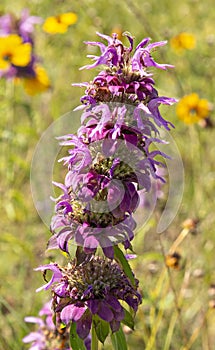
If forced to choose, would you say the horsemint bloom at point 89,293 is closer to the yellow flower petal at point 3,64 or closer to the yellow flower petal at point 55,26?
the yellow flower petal at point 3,64

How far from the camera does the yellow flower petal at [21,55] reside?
3337mm

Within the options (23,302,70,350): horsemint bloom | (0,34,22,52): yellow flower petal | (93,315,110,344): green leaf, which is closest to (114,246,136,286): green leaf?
(93,315,110,344): green leaf

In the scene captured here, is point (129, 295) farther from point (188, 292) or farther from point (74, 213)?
point (188, 292)

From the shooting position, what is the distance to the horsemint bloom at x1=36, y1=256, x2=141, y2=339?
4.71 feet

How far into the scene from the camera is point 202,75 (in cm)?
422

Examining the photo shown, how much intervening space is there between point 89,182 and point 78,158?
78 mm

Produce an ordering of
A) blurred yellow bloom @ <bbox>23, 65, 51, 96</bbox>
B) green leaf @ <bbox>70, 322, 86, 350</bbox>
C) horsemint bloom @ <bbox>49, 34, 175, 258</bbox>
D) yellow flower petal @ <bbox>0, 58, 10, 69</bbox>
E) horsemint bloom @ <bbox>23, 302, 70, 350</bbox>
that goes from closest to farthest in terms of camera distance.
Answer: horsemint bloom @ <bbox>49, 34, 175, 258</bbox> → green leaf @ <bbox>70, 322, 86, 350</bbox> → horsemint bloom @ <bbox>23, 302, 70, 350</bbox> → yellow flower petal @ <bbox>0, 58, 10, 69</bbox> → blurred yellow bloom @ <bbox>23, 65, 51, 96</bbox>

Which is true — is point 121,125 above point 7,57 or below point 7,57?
below

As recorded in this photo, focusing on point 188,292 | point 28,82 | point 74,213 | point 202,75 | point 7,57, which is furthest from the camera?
point 202,75

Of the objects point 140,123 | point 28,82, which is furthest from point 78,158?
point 28,82

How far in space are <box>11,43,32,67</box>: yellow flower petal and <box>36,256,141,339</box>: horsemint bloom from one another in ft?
6.59

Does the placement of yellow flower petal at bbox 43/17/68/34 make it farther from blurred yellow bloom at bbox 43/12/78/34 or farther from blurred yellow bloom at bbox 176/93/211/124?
blurred yellow bloom at bbox 176/93/211/124

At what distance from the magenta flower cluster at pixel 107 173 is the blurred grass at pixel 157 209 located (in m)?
0.66

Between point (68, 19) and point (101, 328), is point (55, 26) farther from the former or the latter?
point (101, 328)
